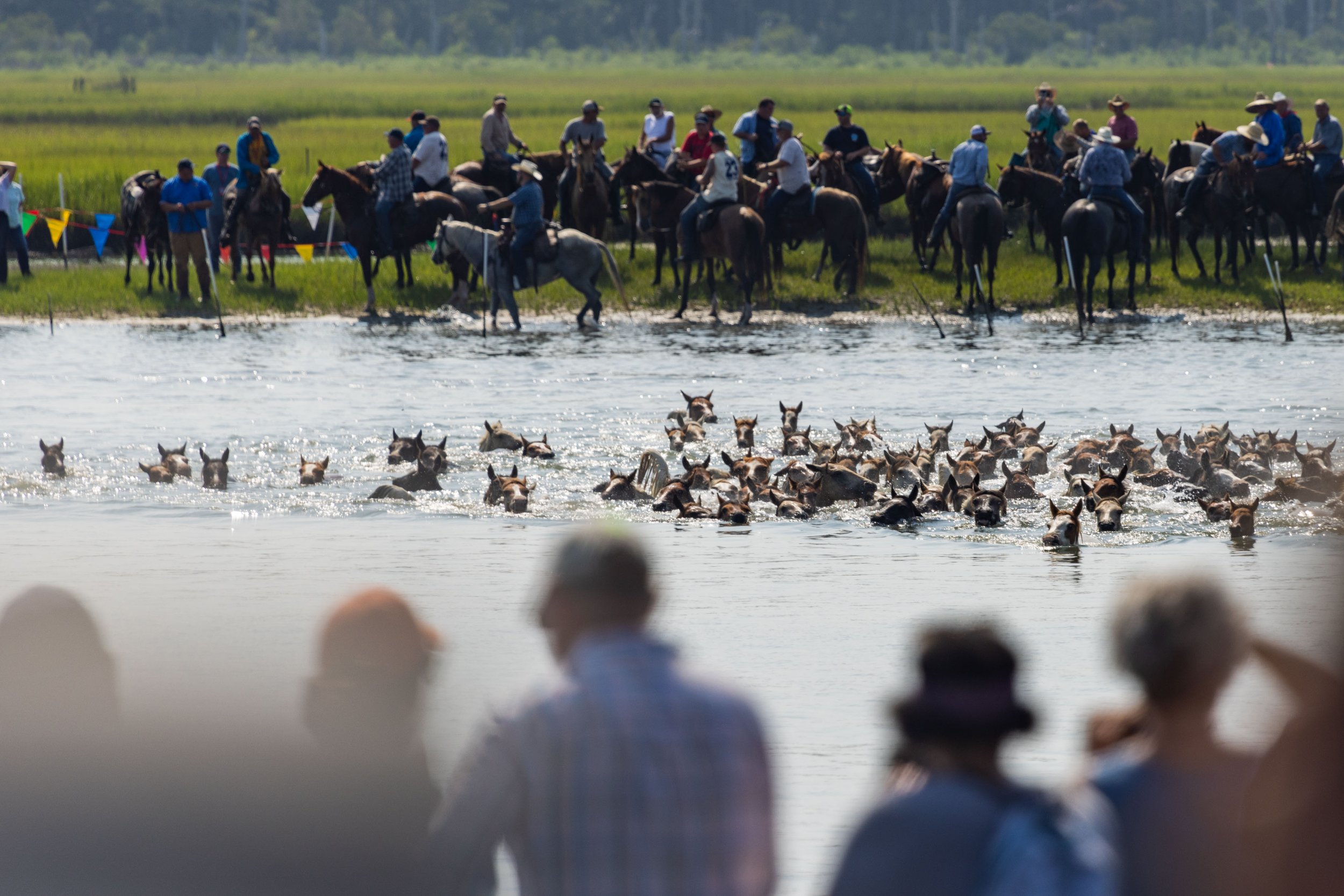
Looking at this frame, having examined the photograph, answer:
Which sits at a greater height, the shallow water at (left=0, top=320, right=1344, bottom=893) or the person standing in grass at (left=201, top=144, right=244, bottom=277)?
the person standing in grass at (left=201, top=144, right=244, bottom=277)

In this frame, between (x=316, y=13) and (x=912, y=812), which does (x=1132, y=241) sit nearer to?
(x=912, y=812)

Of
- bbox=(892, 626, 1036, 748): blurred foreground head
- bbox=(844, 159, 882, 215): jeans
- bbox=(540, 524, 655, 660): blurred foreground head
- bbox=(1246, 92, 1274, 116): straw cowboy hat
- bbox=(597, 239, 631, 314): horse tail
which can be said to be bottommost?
bbox=(597, 239, 631, 314): horse tail

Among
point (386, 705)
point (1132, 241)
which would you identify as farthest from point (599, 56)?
point (386, 705)

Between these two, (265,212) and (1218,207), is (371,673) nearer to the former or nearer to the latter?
(265,212)

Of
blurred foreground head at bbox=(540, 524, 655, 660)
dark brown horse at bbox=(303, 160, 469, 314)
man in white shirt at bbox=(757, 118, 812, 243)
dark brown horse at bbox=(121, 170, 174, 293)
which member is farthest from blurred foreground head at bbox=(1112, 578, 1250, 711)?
dark brown horse at bbox=(121, 170, 174, 293)

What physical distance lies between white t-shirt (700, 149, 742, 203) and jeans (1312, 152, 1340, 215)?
8829 millimetres

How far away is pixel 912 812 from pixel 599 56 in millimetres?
137686

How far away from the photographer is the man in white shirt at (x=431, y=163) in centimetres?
2894

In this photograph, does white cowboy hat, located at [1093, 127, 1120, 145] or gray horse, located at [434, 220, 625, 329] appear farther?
gray horse, located at [434, 220, 625, 329]

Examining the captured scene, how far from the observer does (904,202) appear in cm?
→ 3619

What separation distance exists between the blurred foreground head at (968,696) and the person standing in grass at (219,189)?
26.5 metres

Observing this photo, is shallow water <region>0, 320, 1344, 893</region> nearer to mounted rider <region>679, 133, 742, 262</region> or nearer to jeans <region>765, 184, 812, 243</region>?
mounted rider <region>679, 133, 742, 262</region>

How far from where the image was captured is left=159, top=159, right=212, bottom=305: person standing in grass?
26797 mm

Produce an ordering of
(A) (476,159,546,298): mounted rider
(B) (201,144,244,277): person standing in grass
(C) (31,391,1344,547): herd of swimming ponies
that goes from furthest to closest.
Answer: (B) (201,144,244,277): person standing in grass, (A) (476,159,546,298): mounted rider, (C) (31,391,1344,547): herd of swimming ponies
